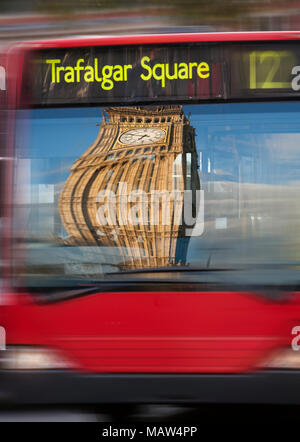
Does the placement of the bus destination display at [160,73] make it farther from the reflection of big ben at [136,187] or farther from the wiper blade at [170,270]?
the wiper blade at [170,270]

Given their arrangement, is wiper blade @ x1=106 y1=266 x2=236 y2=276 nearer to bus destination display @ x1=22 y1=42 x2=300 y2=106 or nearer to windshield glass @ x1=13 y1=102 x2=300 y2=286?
windshield glass @ x1=13 y1=102 x2=300 y2=286

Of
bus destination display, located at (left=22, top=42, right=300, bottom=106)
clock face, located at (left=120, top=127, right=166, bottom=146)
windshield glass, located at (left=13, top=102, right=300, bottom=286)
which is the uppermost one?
bus destination display, located at (left=22, top=42, right=300, bottom=106)

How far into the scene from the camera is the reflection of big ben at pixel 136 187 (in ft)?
11.1

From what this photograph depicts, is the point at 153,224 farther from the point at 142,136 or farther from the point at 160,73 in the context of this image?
the point at 160,73

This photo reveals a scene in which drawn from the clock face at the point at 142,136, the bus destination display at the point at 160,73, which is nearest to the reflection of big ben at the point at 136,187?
the clock face at the point at 142,136

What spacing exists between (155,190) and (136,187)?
12 cm

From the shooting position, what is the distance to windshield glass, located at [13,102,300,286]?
339cm

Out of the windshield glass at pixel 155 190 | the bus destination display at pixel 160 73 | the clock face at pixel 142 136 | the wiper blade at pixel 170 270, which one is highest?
the bus destination display at pixel 160 73

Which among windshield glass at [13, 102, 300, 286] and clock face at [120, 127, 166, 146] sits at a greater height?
clock face at [120, 127, 166, 146]

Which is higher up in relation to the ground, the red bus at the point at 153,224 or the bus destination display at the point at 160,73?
the bus destination display at the point at 160,73

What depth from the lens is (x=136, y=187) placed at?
11.2 ft

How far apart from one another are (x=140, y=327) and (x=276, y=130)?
57.9 inches

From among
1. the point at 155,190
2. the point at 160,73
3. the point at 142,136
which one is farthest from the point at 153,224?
the point at 160,73

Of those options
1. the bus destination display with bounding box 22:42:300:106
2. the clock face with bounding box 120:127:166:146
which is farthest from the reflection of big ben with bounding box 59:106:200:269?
the bus destination display with bounding box 22:42:300:106
